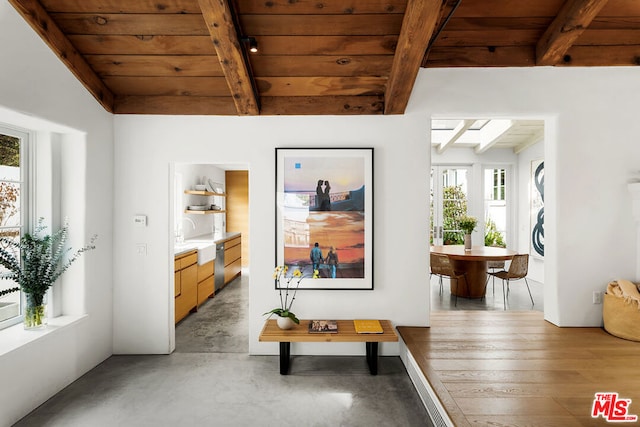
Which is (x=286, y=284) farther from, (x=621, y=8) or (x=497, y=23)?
(x=621, y=8)

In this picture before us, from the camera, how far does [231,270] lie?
20.6ft

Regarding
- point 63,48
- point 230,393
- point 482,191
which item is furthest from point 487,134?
point 63,48

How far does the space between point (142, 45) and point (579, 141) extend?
4.00m

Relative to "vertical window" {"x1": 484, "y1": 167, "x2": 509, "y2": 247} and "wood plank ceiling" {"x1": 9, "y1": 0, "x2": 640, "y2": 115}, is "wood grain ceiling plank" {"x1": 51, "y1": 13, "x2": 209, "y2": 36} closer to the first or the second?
"wood plank ceiling" {"x1": 9, "y1": 0, "x2": 640, "y2": 115}

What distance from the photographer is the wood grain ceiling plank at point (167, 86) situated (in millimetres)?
3072

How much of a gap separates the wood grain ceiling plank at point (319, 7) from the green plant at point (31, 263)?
2303mm

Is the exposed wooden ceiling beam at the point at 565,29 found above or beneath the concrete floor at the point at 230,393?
above

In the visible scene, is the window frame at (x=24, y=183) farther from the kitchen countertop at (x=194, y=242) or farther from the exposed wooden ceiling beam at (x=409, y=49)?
the exposed wooden ceiling beam at (x=409, y=49)

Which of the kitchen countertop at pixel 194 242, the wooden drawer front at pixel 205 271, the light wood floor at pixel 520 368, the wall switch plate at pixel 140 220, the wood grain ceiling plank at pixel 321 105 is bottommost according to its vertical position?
the light wood floor at pixel 520 368

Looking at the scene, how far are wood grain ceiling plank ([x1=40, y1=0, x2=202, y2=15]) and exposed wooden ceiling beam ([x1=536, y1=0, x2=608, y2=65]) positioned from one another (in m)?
2.80

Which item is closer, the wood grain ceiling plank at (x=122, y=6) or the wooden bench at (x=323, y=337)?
the wood grain ceiling plank at (x=122, y=6)

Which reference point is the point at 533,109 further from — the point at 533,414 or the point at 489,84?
the point at 533,414

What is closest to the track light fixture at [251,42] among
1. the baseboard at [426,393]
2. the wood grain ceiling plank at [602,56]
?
the baseboard at [426,393]

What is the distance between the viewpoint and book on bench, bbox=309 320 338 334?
9.55 feet
